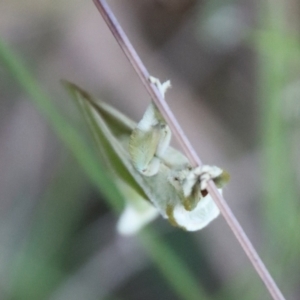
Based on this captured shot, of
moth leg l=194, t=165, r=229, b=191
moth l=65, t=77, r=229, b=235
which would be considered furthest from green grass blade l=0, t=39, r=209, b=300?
moth leg l=194, t=165, r=229, b=191

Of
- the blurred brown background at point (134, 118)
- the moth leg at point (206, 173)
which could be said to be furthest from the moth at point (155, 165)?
the blurred brown background at point (134, 118)

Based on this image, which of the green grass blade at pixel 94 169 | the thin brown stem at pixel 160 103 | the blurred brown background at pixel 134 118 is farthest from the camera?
the blurred brown background at pixel 134 118

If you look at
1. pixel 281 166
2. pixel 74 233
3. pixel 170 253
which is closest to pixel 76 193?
pixel 74 233

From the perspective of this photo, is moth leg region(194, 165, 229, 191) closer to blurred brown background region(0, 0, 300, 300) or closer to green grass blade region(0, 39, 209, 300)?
green grass blade region(0, 39, 209, 300)

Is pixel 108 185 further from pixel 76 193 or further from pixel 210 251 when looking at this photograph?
pixel 210 251

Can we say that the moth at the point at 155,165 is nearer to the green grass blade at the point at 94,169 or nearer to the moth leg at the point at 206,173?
the moth leg at the point at 206,173

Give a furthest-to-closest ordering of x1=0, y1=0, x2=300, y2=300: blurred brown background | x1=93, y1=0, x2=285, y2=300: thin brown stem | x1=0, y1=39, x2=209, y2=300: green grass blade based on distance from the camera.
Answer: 1. x1=0, y1=0, x2=300, y2=300: blurred brown background
2. x1=0, y1=39, x2=209, y2=300: green grass blade
3. x1=93, y1=0, x2=285, y2=300: thin brown stem

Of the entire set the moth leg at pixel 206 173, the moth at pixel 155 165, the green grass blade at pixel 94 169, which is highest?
the green grass blade at pixel 94 169

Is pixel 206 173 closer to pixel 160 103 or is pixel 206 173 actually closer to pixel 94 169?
pixel 160 103
